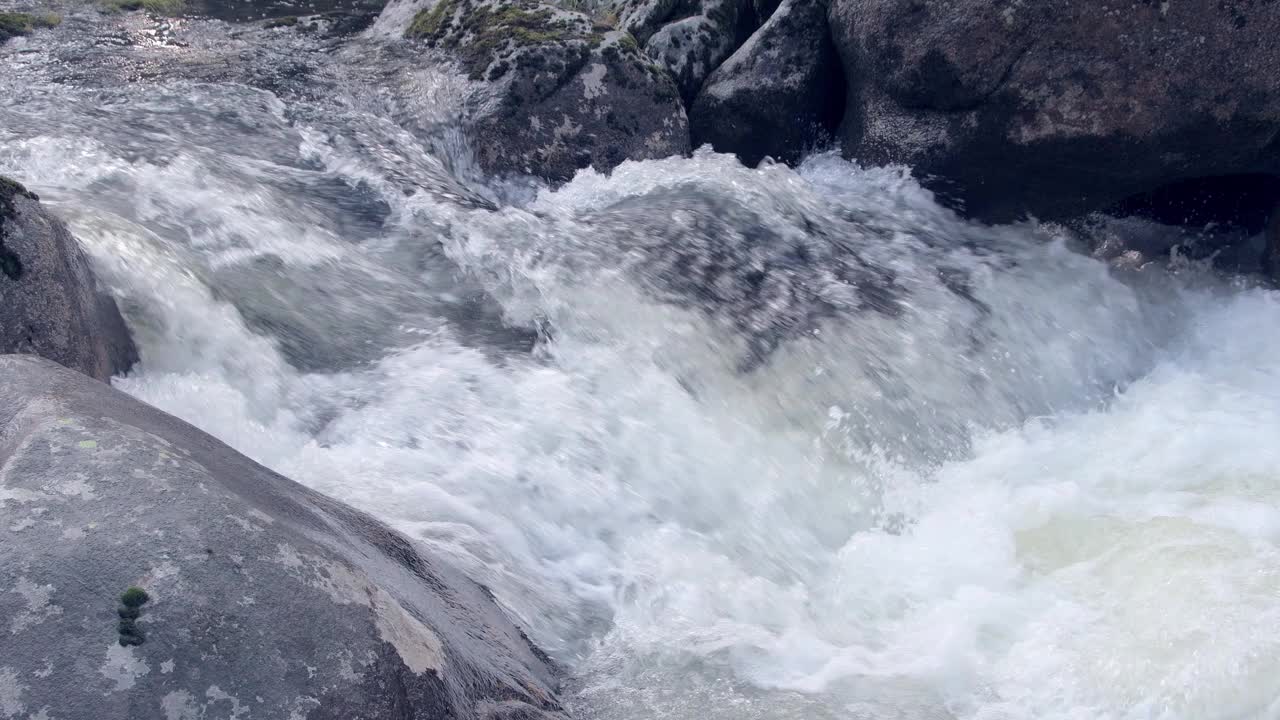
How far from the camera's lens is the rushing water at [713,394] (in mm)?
3619

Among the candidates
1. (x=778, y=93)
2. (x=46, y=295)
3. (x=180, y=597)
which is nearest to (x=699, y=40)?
(x=778, y=93)

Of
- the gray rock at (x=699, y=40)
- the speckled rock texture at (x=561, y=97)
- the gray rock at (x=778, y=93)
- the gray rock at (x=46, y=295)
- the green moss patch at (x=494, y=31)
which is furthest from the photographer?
the gray rock at (x=699, y=40)

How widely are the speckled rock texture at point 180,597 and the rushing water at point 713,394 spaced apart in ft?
3.15

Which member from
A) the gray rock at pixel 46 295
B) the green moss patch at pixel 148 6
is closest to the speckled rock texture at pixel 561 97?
the green moss patch at pixel 148 6

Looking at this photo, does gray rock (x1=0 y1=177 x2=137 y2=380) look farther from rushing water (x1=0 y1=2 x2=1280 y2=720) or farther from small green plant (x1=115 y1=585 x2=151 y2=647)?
small green plant (x1=115 y1=585 x2=151 y2=647)

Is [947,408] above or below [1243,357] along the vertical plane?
below

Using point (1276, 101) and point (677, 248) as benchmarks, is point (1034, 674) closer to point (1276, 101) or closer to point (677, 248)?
point (677, 248)

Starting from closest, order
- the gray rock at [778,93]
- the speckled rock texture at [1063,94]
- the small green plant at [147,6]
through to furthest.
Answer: the speckled rock texture at [1063,94], the gray rock at [778,93], the small green plant at [147,6]

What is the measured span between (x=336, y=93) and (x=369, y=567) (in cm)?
607

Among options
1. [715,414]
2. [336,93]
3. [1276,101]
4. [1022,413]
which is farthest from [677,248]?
[1276,101]

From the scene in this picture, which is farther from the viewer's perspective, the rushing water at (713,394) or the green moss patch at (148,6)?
the green moss patch at (148,6)

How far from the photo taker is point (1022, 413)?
5617mm

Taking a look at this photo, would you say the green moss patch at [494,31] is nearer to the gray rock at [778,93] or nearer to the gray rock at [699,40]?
the gray rock at [699,40]

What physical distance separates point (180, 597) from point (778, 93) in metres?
6.94
